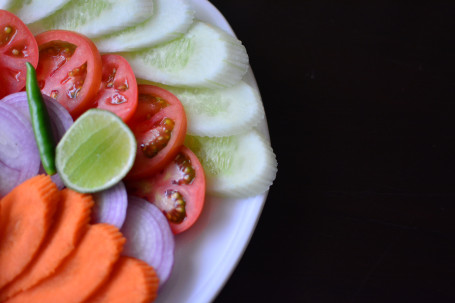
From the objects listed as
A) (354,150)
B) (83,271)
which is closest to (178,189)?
(83,271)

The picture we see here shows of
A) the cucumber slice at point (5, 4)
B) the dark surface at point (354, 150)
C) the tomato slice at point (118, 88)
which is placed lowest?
the dark surface at point (354, 150)

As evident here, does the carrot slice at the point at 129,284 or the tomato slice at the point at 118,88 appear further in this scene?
the tomato slice at the point at 118,88

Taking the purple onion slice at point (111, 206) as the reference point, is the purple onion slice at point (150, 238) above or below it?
below

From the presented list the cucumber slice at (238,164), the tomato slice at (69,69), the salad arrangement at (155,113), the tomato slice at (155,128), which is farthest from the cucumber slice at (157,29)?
the cucumber slice at (238,164)

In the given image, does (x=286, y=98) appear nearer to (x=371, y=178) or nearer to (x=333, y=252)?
(x=371, y=178)

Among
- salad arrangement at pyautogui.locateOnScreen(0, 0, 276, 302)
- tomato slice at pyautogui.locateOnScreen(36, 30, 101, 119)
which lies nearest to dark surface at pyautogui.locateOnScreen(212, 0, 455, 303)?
salad arrangement at pyautogui.locateOnScreen(0, 0, 276, 302)

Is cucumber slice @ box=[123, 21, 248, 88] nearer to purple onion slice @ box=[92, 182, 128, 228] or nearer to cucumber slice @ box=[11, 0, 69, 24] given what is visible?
cucumber slice @ box=[11, 0, 69, 24]

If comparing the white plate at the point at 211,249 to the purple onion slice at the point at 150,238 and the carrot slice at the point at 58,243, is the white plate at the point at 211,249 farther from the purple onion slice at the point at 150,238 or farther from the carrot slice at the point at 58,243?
the carrot slice at the point at 58,243

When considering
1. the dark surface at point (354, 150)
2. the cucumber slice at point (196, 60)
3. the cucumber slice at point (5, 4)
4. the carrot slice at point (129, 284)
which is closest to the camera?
the carrot slice at point (129, 284)
